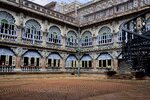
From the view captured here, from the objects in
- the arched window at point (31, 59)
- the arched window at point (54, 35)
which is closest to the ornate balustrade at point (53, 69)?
the arched window at point (31, 59)

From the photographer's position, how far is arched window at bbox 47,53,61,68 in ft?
79.3

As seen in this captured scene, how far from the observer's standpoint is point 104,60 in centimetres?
2486

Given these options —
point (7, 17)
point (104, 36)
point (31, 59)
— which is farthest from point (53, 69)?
point (7, 17)

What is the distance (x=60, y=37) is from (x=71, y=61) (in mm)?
4297

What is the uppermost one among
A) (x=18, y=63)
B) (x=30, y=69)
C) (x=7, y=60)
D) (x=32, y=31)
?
(x=32, y=31)

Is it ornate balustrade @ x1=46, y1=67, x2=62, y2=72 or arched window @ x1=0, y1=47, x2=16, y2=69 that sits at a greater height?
arched window @ x1=0, y1=47, x2=16, y2=69

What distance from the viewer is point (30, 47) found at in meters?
21.5

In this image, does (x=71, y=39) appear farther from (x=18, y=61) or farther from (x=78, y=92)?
(x=78, y=92)

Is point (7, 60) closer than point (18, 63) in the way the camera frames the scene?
Yes

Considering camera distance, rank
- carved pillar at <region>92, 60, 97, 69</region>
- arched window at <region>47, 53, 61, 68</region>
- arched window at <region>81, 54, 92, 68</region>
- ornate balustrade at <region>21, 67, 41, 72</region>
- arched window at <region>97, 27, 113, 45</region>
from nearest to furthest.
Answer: ornate balustrade at <region>21, 67, 41, 72</region>, arched window at <region>47, 53, 61, 68</region>, arched window at <region>97, 27, 113, 45</region>, carved pillar at <region>92, 60, 97, 69</region>, arched window at <region>81, 54, 92, 68</region>

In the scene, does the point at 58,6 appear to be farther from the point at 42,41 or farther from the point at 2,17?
the point at 2,17

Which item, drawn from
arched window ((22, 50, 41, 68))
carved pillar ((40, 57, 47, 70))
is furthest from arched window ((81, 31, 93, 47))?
arched window ((22, 50, 41, 68))

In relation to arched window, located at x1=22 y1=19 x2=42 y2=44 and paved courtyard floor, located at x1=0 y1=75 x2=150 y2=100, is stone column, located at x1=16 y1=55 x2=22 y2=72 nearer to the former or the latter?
arched window, located at x1=22 y1=19 x2=42 y2=44

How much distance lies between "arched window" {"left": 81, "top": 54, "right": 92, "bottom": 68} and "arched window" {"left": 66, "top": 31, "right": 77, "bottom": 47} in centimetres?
275
